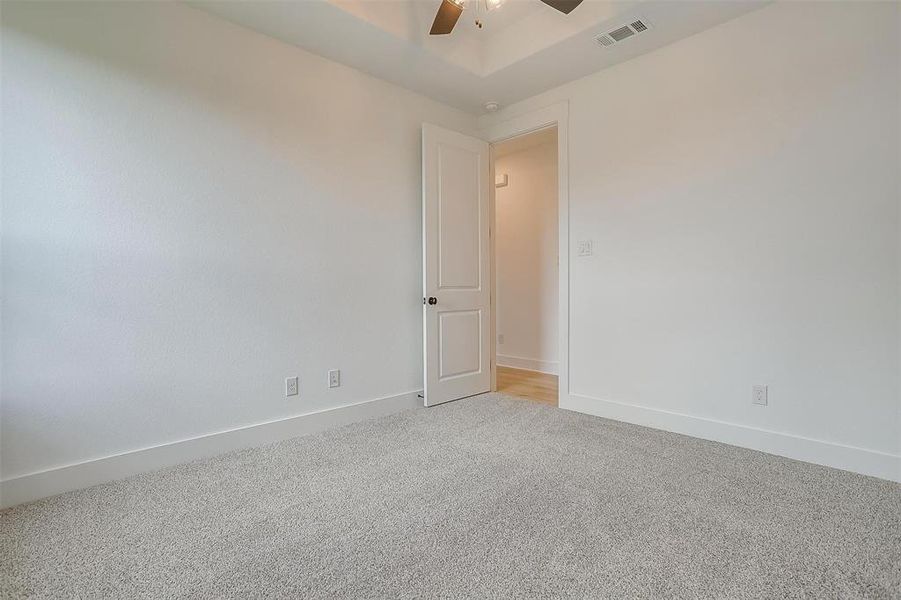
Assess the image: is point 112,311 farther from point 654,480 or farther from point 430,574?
point 654,480

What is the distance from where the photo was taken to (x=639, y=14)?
7.89ft

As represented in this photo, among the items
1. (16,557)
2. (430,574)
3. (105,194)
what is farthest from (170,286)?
(430,574)

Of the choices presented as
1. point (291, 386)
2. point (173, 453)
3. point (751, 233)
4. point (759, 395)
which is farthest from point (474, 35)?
point (173, 453)

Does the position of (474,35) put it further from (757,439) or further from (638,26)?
(757,439)

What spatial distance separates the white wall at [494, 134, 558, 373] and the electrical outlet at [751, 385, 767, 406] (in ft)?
7.98

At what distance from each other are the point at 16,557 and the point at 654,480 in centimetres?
261

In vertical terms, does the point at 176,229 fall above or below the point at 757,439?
above

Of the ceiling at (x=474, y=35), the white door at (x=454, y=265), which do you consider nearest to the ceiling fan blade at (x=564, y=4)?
the ceiling at (x=474, y=35)

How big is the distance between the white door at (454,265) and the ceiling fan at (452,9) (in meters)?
1.06

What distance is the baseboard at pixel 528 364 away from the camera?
4848mm

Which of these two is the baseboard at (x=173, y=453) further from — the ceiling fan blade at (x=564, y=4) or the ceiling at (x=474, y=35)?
the ceiling fan blade at (x=564, y=4)

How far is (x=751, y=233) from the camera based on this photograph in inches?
95.8

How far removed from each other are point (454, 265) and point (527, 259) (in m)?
1.82

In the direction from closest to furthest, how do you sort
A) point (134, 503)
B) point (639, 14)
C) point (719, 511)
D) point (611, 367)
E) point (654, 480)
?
point (719, 511), point (134, 503), point (654, 480), point (639, 14), point (611, 367)
